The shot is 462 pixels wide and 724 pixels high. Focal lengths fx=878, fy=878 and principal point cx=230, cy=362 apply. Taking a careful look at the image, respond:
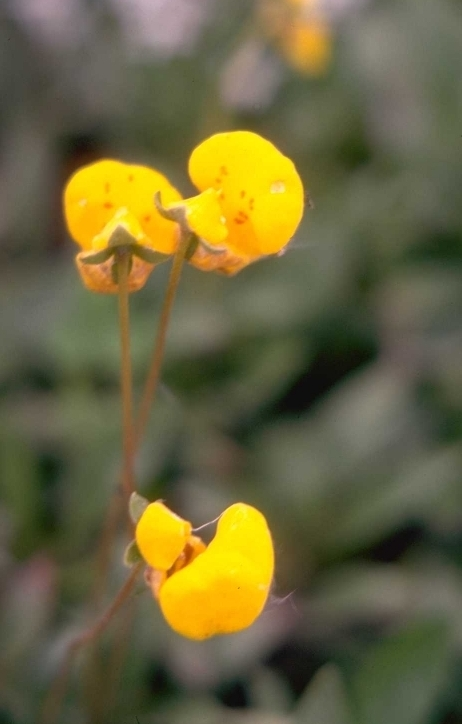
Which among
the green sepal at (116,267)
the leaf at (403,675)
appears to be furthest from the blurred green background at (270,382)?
the green sepal at (116,267)

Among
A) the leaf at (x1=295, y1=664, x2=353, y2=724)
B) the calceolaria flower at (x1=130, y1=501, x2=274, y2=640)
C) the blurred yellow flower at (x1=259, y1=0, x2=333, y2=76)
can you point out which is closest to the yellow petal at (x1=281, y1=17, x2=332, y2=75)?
the blurred yellow flower at (x1=259, y1=0, x2=333, y2=76)

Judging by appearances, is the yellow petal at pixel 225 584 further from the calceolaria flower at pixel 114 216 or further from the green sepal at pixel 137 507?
the calceolaria flower at pixel 114 216

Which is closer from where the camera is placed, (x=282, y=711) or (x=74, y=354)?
(x=282, y=711)

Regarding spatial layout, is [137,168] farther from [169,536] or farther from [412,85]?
[412,85]

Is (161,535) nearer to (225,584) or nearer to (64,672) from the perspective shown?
(225,584)

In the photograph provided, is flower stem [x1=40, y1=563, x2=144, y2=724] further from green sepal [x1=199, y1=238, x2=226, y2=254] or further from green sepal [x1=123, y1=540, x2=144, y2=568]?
green sepal [x1=199, y1=238, x2=226, y2=254]

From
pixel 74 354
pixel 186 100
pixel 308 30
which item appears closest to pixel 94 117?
pixel 186 100
